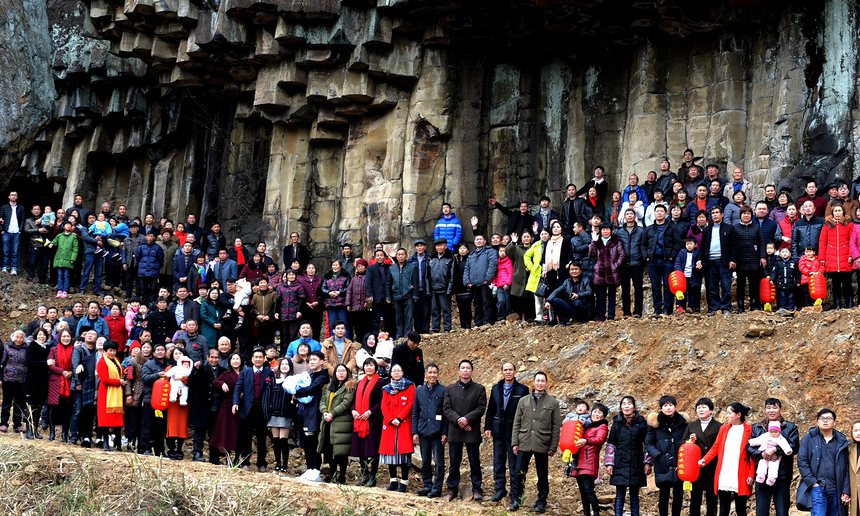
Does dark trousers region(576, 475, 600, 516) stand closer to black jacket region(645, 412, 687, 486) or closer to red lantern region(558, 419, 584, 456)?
red lantern region(558, 419, 584, 456)

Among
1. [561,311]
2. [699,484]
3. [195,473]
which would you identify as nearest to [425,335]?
[561,311]

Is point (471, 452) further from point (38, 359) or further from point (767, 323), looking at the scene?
point (38, 359)

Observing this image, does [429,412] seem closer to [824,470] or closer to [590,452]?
[590,452]

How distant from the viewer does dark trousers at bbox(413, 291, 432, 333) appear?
83.9 ft

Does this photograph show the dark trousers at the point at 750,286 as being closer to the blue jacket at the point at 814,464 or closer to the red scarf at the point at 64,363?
the blue jacket at the point at 814,464

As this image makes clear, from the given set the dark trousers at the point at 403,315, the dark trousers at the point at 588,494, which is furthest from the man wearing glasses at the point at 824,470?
the dark trousers at the point at 403,315

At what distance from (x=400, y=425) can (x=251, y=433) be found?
2.75 meters

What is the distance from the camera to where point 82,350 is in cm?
2083

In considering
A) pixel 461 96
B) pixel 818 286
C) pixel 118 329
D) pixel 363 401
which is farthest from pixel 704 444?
pixel 461 96

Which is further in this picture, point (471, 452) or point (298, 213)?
point (298, 213)

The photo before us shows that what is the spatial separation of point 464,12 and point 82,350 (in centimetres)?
1156

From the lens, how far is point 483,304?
2495 cm

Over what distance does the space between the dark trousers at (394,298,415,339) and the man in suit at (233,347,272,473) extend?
5.88 meters

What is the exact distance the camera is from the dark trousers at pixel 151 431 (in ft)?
65.3
